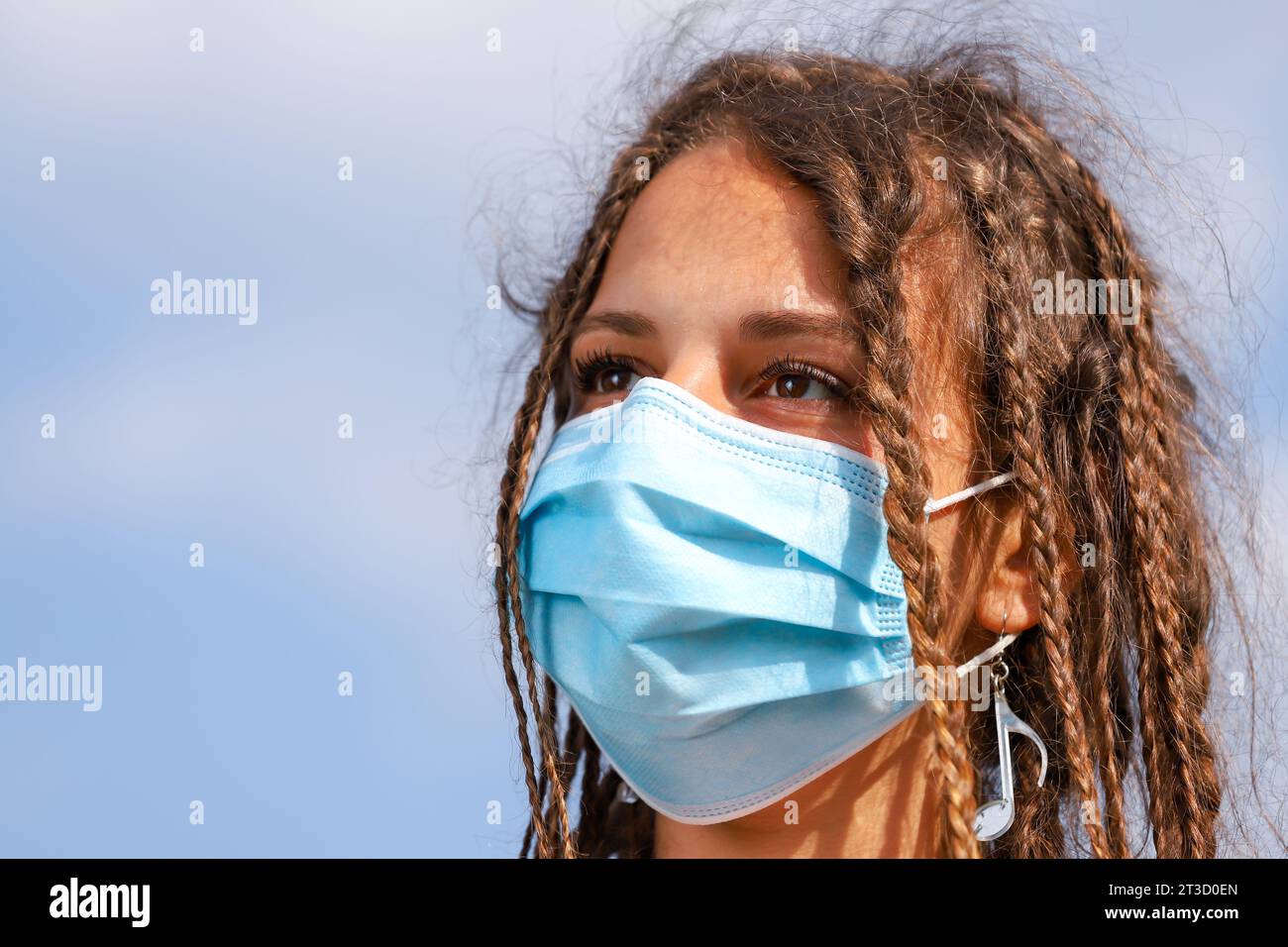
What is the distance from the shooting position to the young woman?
2541 millimetres

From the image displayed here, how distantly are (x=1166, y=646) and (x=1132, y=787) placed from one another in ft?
1.10

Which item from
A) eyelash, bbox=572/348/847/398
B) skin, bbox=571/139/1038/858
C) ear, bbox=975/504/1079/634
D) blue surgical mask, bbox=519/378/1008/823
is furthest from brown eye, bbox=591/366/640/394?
ear, bbox=975/504/1079/634

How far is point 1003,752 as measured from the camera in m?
2.62

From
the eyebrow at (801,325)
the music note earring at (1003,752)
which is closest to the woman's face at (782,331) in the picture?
the eyebrow at (801,325)

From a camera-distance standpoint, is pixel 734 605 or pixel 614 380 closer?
pixel 734 605

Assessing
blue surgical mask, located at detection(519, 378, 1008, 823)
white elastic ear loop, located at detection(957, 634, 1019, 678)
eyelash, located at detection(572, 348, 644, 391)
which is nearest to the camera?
blue surgical mask, located at detection(519, 378, 1008, 823)

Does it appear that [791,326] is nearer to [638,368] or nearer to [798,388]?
[798,388]

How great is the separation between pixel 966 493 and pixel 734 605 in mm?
550

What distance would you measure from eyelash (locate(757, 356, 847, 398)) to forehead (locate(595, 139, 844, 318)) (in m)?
0.12

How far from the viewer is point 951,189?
287 cm

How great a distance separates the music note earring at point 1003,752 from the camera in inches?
101

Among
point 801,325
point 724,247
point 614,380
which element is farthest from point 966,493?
point 614,380

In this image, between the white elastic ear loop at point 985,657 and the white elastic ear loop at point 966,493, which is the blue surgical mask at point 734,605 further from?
the white elastic ear loop at point 985,657

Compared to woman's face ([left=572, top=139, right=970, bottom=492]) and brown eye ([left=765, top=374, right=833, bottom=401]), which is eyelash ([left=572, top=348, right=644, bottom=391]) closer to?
woman's face ([left=572, top=139, right=970, bottom=492])
